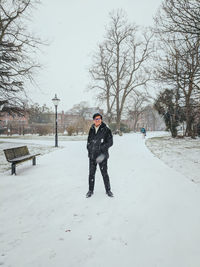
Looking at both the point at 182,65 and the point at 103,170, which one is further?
the point at 182,65

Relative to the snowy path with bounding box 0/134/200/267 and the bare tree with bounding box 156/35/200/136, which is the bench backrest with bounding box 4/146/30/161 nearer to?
the snowy path with bounding box 0/134/200/267

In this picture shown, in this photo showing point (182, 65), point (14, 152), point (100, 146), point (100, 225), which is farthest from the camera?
point (182, 65)

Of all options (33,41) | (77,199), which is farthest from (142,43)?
(77,199)

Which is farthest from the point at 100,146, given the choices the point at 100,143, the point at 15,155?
the point at 15,155

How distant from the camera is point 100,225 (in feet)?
8.09

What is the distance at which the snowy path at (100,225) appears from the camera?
1867 millimetres

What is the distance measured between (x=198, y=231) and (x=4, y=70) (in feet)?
45.2

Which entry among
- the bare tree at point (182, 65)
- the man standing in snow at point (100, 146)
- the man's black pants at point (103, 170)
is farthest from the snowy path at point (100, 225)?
the bare tree at point (182, 65)

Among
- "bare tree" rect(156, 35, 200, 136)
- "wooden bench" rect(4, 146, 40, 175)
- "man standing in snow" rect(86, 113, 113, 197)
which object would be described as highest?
"bare tree" rect(156, 35, 200, 136)

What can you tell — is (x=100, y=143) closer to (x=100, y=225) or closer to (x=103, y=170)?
(x=103, y=170)

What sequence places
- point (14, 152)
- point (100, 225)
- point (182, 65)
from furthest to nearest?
point (182, 65) < point (14, 152) < point (100, 225)

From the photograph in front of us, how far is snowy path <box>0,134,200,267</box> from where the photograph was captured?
1867mm

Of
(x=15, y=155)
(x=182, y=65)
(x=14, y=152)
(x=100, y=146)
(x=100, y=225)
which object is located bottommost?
(x=100, y=225)

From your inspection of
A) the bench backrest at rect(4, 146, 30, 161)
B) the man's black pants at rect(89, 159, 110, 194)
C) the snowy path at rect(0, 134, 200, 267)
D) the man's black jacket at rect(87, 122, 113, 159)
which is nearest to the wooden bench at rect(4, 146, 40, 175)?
the bench backrest at rect(4, 146, 30, 161)
